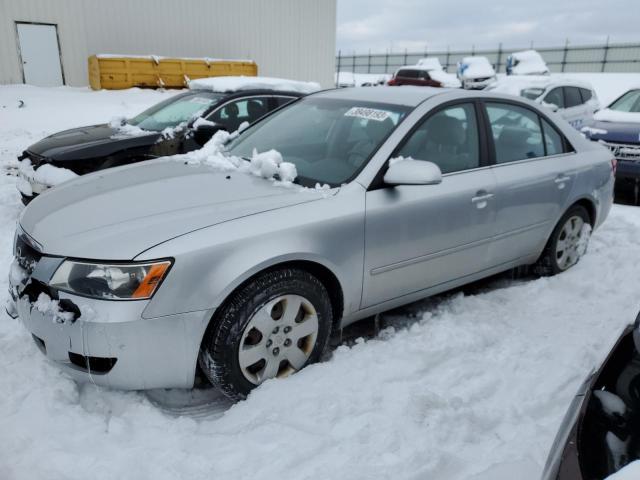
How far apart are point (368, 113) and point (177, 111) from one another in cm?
378

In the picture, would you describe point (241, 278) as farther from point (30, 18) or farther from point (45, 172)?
point (30, 18)

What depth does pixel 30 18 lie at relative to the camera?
1534 cm

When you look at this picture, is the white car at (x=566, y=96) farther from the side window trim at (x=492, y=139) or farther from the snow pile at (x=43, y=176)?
the snow pile at (x=43, y=176)

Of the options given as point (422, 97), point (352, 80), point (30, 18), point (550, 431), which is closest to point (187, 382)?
point (550, 431)

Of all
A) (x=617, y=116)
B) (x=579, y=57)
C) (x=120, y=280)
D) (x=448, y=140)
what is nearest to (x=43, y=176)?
(x=120, y=280)

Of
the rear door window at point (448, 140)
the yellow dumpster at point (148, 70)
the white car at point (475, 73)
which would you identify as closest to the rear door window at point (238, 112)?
the rear door window at point (448, 140)

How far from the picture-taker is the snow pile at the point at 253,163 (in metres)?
2.96

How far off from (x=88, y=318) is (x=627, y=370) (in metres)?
2.08

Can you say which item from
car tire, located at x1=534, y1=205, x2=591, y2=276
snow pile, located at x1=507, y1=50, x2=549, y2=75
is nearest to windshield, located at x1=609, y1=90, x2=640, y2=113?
car tire, located at x1=534, y1=205, x2=591, y2=276

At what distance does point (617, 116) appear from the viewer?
26.9 feet

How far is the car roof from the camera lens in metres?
3.41

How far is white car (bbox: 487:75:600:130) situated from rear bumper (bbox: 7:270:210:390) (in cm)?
1001

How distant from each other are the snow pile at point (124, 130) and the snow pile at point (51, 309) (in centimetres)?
368

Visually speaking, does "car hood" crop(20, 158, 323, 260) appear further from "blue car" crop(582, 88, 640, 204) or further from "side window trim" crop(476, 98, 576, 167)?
"blue car" crop(582, 88, 640, 204)
